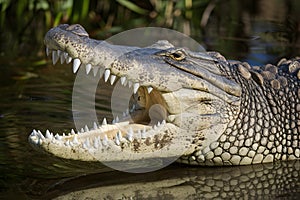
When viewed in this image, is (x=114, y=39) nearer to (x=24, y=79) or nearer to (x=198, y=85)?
(x=24, y=79)

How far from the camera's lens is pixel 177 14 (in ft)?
34.1

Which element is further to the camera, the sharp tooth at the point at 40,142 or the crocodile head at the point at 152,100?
the crocodile head at the point at 152,100

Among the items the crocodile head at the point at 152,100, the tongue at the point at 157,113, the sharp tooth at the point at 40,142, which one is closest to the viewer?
the sharp tooth at the point at 40,142

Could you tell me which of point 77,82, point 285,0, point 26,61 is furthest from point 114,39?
point 285,0

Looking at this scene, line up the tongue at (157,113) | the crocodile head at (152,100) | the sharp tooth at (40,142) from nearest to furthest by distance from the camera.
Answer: the sharp tooth at (40,142)
the crocodile head at (152,100)
the tongue at (157,113)

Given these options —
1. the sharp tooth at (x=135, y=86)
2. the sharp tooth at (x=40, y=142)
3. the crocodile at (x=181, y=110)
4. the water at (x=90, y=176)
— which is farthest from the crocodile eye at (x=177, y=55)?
the sharp tooth at (x=40, y=142)

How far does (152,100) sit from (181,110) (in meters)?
0.28

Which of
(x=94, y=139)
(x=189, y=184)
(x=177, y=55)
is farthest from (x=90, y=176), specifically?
(x=177, y=55)

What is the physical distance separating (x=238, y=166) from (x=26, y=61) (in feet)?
14.0

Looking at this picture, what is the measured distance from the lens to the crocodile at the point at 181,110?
13.6 feet

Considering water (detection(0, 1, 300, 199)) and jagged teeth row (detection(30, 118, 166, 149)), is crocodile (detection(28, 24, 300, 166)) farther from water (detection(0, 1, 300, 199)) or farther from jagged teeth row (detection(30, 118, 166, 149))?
water (detection(0, 1, 300, 199))

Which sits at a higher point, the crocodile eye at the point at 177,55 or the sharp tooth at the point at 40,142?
the crocodile eye at the point at 177,55

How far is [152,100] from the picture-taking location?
4.55 meters

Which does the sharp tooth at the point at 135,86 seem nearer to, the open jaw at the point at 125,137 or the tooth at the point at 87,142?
the open jaw at the point at 125,137
